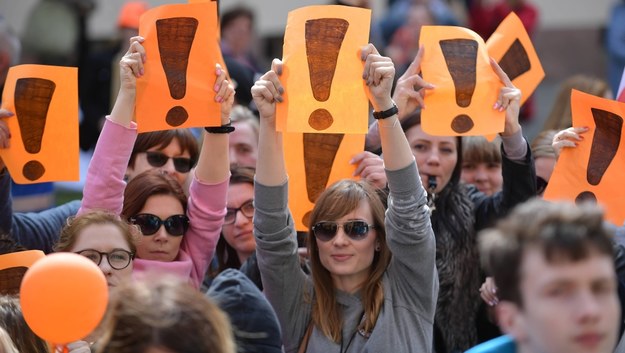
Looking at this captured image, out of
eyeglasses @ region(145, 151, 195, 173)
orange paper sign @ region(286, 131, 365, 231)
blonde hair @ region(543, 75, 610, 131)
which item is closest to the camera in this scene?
orange paper sign @ region(286, 131, 365, 231)

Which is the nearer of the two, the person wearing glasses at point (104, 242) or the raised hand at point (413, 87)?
the person wearing glasses at point (104, 242)

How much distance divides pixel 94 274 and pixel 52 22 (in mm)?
7490

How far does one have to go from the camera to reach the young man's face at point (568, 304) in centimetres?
279

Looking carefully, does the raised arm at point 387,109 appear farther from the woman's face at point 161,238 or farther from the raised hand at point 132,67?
the woman's face at point 161,238

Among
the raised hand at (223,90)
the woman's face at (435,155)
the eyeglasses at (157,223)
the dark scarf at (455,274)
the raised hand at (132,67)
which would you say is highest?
the raised hand at (132,67)

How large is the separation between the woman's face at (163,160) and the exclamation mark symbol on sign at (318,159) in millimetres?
691

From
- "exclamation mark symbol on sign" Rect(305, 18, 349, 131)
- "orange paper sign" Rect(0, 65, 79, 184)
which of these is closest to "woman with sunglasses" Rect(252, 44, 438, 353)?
"exclamation mark symbol on sign" Rect(305, 18, 349, 131)

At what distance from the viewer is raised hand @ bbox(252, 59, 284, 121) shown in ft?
14.6

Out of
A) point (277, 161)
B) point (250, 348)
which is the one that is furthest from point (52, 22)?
point (250, 348)

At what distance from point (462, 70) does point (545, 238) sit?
2.13m

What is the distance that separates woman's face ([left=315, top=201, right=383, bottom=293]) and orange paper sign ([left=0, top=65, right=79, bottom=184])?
3.70 ft

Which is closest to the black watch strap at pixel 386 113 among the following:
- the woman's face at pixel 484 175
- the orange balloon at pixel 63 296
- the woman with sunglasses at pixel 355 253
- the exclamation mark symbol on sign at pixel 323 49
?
the woman with sunglasses at pixel 355 253

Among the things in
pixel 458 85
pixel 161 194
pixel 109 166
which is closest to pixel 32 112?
pixel 109 166

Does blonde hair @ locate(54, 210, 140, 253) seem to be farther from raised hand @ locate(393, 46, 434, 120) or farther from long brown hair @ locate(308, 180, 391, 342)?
raised hand @ locate(393, 46, 434, 120)
